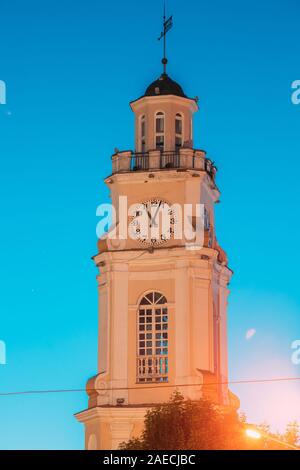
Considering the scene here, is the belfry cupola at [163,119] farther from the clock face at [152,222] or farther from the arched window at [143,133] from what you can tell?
the clock face at [152,222]

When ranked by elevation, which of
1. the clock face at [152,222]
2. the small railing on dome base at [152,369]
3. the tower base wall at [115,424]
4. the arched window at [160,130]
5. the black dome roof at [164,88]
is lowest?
the tower base wall at [115,424]

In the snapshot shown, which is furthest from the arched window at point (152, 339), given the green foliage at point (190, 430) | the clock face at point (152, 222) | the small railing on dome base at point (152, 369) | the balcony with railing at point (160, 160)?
the green foliage at point (190, 430)

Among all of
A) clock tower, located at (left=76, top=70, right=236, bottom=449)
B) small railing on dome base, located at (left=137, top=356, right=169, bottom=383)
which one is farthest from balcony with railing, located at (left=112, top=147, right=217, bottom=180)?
small railing on dome base, located at (left=137, top=356, right=169, bottom=383)

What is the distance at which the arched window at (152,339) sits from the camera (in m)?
79.8

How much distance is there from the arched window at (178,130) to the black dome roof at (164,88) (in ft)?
3.76

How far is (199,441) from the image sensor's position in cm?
Answer: 6794

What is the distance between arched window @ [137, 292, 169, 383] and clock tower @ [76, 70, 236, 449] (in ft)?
0.16

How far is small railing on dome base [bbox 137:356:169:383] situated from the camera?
79.8 m

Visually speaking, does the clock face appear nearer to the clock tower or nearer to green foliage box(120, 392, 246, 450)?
the clock tower

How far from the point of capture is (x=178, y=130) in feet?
277

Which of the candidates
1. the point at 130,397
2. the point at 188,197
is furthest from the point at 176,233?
the point at 130,397

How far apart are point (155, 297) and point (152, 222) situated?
3.70 m
